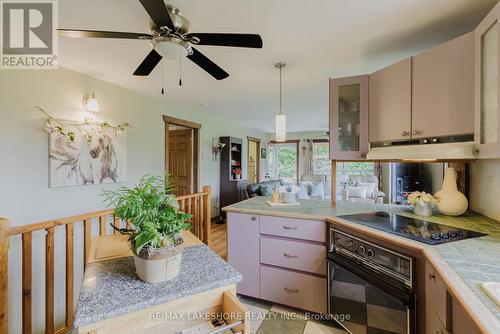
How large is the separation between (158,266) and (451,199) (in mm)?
2100

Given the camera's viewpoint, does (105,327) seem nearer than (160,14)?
Yes

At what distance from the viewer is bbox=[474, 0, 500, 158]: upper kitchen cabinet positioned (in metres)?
1.18

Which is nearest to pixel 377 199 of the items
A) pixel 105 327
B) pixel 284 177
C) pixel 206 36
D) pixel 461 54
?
pixel 284 177

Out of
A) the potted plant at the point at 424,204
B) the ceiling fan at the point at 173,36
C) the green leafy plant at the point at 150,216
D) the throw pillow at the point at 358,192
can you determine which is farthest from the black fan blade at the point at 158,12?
Result: the throw pillow at the point at 358,192

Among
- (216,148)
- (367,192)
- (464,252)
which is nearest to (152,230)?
(464,252)

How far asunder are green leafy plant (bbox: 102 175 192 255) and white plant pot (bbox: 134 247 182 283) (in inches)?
1.2

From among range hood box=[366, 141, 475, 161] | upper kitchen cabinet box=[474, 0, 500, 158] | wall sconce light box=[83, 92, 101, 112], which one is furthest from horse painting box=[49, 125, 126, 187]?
upper kitchen cabinet box=[474, 0, 500, 158]

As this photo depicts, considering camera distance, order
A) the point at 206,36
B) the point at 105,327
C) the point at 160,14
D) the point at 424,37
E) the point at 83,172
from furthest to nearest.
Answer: the point at 83,172 < the point at 424,37 < the point at 206,36 < the point at 160,14 < the point at 105,327

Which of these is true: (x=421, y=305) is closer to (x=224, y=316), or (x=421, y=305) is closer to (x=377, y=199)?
(x=224, y=316)

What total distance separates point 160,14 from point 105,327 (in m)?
1.38

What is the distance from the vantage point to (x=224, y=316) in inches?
38.2

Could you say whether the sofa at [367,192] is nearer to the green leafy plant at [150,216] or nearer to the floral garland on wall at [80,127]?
the floral garland on wall at [80,127]

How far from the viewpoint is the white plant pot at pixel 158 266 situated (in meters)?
0.91

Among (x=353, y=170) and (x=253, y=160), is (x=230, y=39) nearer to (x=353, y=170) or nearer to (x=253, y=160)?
(x=253, y=160)
